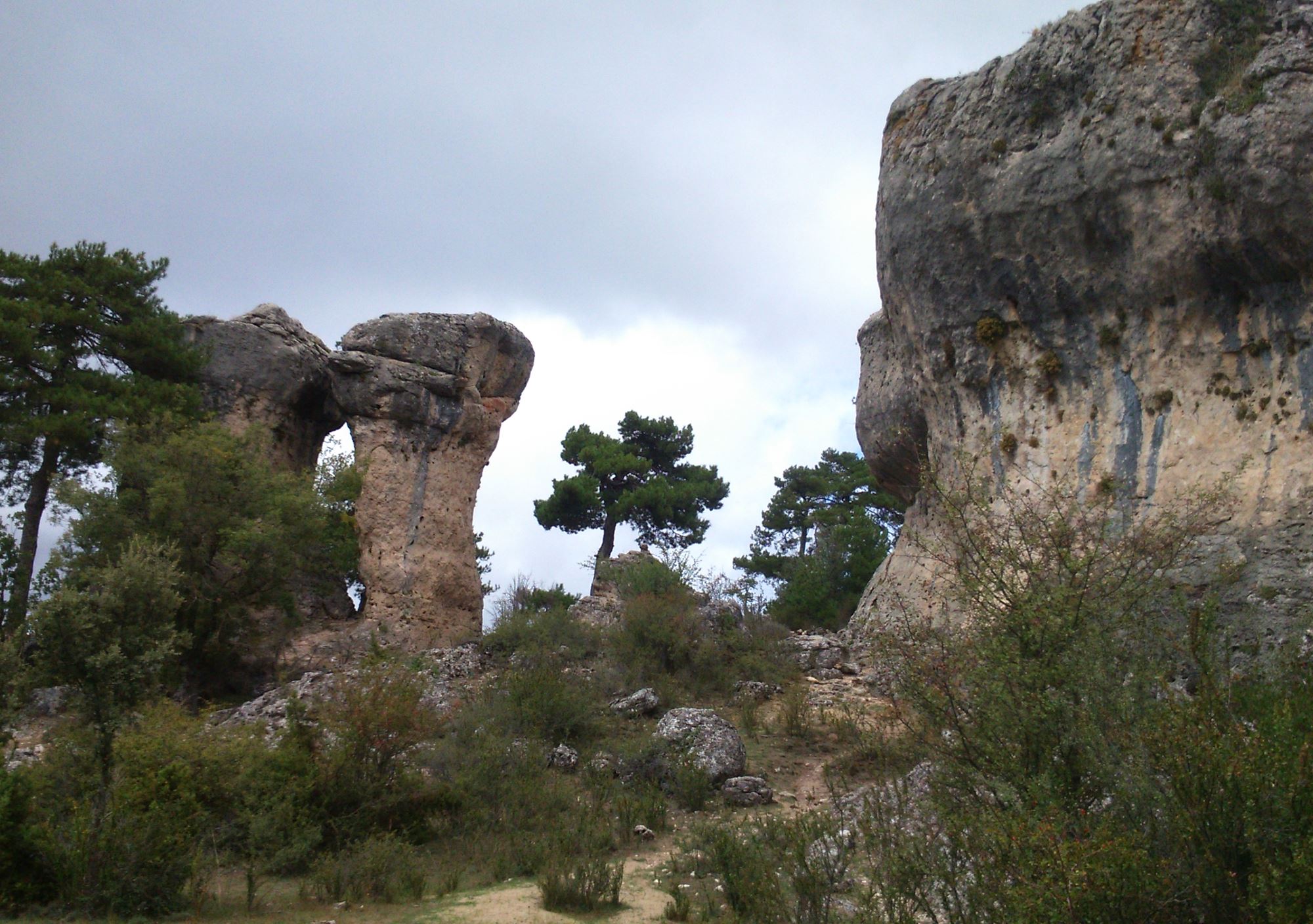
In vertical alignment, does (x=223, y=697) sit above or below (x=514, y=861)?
above

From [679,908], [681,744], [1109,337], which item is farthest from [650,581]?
[679,908]

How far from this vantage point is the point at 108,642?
9.49m

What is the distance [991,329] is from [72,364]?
57.8ft

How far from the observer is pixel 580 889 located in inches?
339

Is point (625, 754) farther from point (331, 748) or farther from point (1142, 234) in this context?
point (1142, 234)

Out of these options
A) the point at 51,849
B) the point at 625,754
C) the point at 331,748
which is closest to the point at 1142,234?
the point at 625,754

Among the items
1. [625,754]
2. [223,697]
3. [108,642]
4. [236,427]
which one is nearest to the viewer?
[108,642]

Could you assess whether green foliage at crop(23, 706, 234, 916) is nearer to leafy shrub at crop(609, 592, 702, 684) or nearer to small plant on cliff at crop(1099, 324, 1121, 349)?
leafy shrub at crop(609, 592, 702, 684)

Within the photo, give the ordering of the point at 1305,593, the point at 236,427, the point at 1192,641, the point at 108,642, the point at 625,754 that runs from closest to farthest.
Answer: the point at 1192,641 → the point at 108,642 → the point at 1305,593 → the point at 625,754 → the point at 236,427

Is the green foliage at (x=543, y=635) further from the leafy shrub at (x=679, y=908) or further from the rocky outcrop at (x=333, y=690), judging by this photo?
the leafy shrub at (x=679, y=908)

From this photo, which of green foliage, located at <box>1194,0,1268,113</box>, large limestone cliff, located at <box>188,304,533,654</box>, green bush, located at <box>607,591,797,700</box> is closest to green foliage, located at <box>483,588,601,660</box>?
green bush, located at <box>607,591,797,700</box>

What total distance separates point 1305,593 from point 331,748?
1074 cm

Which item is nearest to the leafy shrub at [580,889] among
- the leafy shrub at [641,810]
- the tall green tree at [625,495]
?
the leafy shrub at [641,810]

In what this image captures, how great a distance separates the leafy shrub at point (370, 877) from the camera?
906cm
